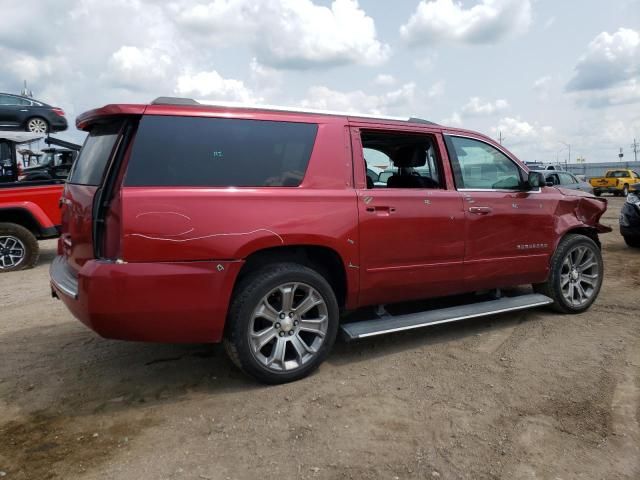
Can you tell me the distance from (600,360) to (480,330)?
100 cm

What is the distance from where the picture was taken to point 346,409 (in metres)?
3.08

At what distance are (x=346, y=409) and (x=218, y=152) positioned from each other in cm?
178

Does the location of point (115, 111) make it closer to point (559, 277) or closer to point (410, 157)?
point (410, 157)

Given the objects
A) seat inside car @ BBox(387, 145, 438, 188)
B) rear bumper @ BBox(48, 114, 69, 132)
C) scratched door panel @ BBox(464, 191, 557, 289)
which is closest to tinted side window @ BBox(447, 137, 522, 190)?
scratched door panel @ BBox(464, 191, 557, 289)

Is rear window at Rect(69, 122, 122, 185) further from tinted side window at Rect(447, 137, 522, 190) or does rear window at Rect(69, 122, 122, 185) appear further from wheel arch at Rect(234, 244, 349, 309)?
tinted side window at Rect(447, 137, 522, 190)

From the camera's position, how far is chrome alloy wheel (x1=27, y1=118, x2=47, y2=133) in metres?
13.5

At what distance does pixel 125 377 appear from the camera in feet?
11.9

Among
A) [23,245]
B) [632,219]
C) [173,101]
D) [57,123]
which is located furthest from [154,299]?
[57,123]

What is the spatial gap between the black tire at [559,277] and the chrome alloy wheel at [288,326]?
8.34 feet

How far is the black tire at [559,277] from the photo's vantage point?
190 inches

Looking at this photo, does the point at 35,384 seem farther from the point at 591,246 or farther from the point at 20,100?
the point at 20,100

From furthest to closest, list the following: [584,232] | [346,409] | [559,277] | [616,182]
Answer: [616,182] → [584,232] → [559,277] → [346,409]

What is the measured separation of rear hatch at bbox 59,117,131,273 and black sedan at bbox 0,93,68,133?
37.5ft

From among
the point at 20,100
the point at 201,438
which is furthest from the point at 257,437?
the point at 20,100
